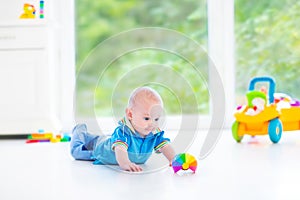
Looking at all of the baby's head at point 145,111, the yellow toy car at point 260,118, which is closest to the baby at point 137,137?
the baby's head at point 145,111

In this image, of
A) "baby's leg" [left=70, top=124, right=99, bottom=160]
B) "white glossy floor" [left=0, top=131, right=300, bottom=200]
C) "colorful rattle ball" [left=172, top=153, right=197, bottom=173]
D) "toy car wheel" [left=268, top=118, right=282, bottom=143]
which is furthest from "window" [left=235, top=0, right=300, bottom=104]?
"colorful rattle ball" [left=172, top=153, right=197, bottom=173]

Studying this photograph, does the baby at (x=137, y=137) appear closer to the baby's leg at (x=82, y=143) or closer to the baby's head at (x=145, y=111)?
the baby's head at (x=145, y=111)

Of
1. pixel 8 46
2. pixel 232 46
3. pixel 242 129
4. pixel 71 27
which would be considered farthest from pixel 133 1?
pixel 242 129

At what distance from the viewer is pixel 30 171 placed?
153 centimetres

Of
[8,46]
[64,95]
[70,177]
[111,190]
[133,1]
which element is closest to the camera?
[111,190]

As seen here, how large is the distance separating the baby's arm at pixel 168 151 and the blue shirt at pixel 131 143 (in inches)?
0.5

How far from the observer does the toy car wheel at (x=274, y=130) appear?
2.11 metres

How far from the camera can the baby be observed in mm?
1368

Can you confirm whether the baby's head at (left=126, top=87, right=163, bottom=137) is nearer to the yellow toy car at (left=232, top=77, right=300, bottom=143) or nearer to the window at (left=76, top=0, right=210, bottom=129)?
the yellow toy car at (left=232, top=77, right=300, bottom=143)

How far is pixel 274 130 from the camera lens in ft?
6.92

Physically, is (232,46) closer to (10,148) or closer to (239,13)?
(239,13)

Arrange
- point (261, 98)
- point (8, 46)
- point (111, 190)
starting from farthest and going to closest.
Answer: point (8, 46), point (261, 98), point (111, 190)

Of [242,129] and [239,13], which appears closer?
[242,129]

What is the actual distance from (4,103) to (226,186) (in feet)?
5.93
